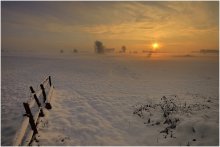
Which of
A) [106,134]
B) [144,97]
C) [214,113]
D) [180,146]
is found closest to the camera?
[180,146]

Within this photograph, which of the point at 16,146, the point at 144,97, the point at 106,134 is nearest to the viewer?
the point at 16,146

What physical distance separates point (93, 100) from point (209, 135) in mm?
7081

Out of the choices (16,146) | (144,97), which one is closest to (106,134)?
(16,146)

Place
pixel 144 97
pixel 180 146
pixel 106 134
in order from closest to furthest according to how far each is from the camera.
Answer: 1. pixel 180 146
2. pixel 106 134
3. pixel 144 97

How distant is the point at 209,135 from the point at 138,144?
2639 mm

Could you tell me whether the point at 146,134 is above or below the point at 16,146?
below

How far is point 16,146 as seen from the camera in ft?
18.3

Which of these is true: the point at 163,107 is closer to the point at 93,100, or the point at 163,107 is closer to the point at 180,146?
the point at 180,146

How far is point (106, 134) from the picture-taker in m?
7.82

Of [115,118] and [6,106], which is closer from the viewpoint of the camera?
[115,118]

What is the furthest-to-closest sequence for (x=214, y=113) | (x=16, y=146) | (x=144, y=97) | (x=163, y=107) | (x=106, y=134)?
(x=144, y=97)
(x=163, y=107)
(x=214, y=113)
(x=106, y=134)
(x=16, y=146)

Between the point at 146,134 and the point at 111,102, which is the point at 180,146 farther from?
the point at 111,102

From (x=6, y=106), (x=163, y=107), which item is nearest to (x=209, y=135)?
(x=163, y=107)

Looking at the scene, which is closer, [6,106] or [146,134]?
[146,134]
